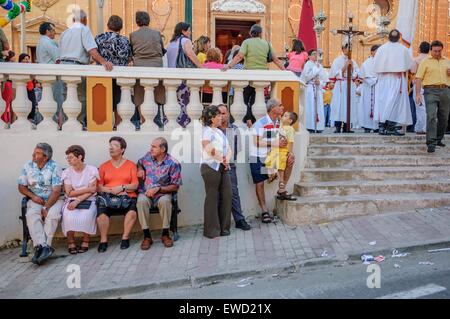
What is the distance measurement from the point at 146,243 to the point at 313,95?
575cm

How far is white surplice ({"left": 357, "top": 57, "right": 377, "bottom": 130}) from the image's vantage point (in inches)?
440

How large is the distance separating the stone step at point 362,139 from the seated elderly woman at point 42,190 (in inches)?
160

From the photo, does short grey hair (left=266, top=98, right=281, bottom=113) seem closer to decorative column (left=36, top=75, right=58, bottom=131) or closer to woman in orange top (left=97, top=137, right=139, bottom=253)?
woman in orange top (left=97, top=137, right=139, bottom=253)

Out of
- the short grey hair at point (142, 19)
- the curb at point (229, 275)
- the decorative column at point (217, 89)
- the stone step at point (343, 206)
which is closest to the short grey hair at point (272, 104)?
the decorative column at point (217, 89)

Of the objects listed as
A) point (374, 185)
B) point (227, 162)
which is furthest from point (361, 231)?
point (227, 162)

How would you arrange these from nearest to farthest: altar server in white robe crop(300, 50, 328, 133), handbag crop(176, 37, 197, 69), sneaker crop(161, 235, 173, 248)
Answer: sneaker crop(161, 235, 173, 248) < handbag crop(176, 37, 197, 69) < altar server in white robe crop(300, 50, 328, 133)

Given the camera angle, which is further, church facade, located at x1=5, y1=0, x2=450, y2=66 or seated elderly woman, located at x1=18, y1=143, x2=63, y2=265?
church facade, located at x1=5, y1=0, x2=450, y2=66

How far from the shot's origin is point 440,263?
17.5ft

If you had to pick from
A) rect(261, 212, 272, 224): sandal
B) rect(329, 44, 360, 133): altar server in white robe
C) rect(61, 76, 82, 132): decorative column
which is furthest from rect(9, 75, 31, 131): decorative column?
rect(329, 44, 360, 133): altar server in white robe

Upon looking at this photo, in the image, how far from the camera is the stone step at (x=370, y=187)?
721 centimetres

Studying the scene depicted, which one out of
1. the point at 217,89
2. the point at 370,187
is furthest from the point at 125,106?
the point at 370,187

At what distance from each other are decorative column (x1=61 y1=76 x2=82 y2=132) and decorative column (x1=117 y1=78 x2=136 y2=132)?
545 mm

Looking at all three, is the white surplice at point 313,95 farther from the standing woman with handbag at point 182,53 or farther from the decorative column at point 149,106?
the decorative column at point 149,106
